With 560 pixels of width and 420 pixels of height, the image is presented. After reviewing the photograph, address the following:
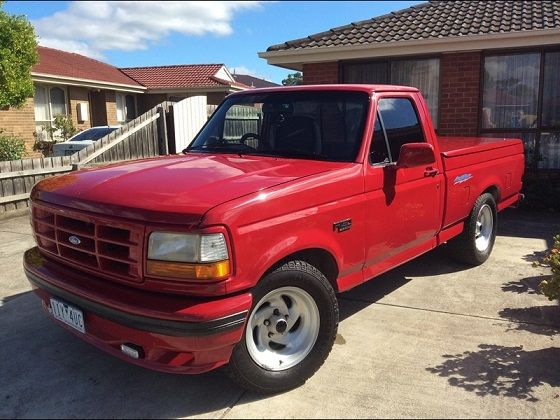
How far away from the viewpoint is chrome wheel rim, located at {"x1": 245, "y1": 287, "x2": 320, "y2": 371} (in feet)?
10.00

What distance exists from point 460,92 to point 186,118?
19.5ft

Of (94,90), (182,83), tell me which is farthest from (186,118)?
(182,83)

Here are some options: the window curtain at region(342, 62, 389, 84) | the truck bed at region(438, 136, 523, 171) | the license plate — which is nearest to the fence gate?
the window curtain at region(342, 62, 389, 84)

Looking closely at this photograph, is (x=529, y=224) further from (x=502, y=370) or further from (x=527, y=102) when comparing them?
(x=502, y=370)

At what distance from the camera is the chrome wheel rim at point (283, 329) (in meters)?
3.05

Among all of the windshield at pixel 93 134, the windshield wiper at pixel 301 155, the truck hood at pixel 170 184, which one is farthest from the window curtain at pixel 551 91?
the windshield at pixel 93 134

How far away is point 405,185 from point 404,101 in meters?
Answer: 0.86

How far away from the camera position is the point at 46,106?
1950cm

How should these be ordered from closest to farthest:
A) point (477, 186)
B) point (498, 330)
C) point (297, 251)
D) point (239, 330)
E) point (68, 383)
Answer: point (239, 330) → point (297, 251) → point (68, 383) → point (498, 330) → point (477, 186)

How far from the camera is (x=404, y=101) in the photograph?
4434mm

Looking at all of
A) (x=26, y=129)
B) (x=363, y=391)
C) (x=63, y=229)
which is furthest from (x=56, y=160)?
(x=26, y=129)

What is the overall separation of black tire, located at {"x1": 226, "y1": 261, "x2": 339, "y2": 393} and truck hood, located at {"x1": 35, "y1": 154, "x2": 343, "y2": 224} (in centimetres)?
54

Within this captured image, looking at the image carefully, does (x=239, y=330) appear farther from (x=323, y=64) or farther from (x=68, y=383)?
(x=323, y=64)

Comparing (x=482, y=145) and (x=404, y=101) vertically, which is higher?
(x=404, y=101)
